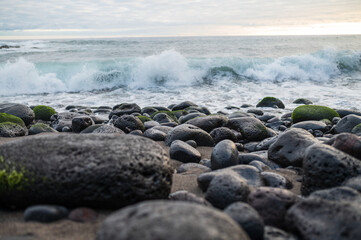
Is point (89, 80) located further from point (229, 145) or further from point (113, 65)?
point (229, 145)

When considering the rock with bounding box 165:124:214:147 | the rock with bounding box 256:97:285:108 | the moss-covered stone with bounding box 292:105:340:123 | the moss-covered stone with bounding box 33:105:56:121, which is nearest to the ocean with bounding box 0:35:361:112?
the rock with bounding box 256:97:285:108

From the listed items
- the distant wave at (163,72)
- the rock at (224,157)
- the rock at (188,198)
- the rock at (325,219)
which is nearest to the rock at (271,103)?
the distant wave at (163,72)

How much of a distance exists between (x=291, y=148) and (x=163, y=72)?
35.4 ft

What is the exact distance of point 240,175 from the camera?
3.01 meters

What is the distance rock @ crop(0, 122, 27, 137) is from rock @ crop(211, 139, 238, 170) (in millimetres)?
3692

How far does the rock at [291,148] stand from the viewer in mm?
3596

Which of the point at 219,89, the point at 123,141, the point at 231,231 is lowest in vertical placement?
the point at 219,89

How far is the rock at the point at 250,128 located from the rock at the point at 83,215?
138 inches

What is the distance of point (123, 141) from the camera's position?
8.07 ft

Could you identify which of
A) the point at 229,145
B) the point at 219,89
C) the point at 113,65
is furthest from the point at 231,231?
the point at 113,65

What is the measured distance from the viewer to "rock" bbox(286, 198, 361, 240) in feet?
5.41

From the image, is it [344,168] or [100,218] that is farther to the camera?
[344,168]

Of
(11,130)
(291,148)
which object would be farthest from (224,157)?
(11,130)

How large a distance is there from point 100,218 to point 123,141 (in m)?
0.64
